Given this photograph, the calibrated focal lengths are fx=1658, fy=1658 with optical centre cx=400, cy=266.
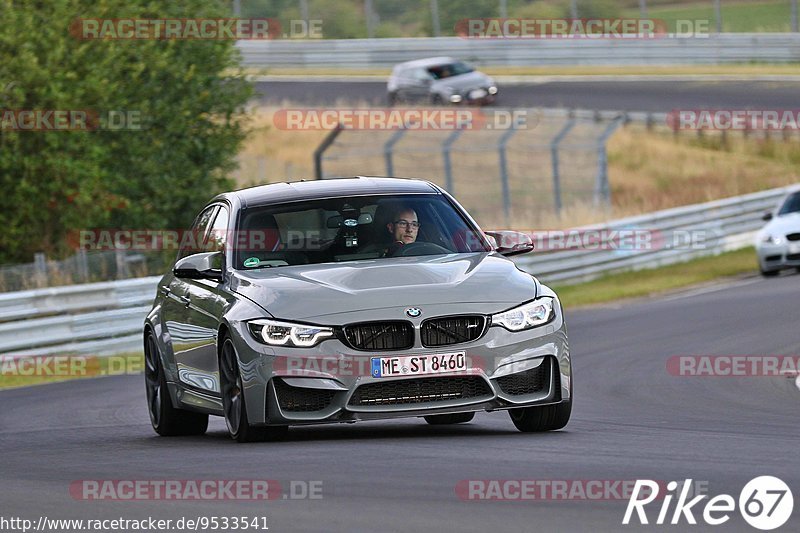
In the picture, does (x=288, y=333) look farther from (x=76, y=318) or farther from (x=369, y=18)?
(x=369, y=18)

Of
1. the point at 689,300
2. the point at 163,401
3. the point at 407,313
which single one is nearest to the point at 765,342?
the point at 689,300

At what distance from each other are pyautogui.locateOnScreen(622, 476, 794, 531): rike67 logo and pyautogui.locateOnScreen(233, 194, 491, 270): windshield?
3263mm

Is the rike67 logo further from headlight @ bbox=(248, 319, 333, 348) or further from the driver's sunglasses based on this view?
the driver's sunglasses

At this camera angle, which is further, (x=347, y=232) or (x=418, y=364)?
(x=347, y=232)

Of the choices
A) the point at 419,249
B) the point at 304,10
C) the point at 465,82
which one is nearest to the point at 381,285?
the point at 419,249

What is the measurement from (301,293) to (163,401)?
2.47m

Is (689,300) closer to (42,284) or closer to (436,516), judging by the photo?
(42,284)

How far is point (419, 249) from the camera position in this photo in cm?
982

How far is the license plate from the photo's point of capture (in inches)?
342

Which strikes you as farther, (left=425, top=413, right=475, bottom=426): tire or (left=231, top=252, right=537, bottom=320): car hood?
(left=425, top=413, right=475, bottom=426): tire

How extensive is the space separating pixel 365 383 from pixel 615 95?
40.5m

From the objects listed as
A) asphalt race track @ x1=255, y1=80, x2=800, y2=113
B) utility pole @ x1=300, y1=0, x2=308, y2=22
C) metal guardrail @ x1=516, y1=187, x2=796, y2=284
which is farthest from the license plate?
utility pole @ x1=300, y1=0, x2=308, y2=22

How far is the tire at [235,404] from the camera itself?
905 centimetres

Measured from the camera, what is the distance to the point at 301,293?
29.3 ft
